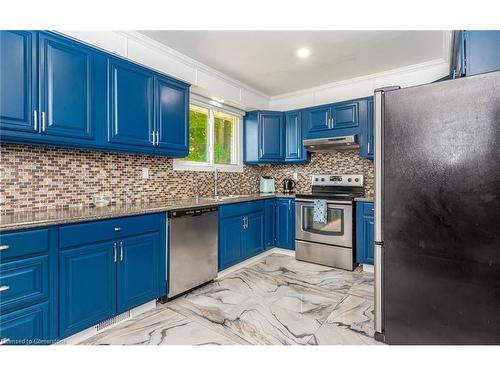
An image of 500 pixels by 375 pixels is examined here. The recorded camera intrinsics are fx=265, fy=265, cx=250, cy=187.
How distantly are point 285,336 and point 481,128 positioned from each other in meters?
1.77

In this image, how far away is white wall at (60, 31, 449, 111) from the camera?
251 cm

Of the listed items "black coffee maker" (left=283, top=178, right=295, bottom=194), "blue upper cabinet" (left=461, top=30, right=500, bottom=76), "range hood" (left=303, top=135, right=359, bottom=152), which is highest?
"blue upper cabinet" (left=461, top=30, right=500, bottom=76)

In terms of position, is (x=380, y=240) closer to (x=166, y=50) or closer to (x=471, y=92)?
(x=471, y=92)

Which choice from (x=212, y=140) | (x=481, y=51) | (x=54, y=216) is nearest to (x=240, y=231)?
(x=212, y=140)

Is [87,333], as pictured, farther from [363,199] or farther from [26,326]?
[363,199]

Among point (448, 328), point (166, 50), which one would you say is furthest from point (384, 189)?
point (166, 50)

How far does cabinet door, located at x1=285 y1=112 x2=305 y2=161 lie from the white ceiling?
2.03 ft

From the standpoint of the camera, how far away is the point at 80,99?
203 cm

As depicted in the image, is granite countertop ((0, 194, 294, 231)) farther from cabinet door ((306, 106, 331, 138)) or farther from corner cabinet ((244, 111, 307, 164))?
cabinet door ((306, 106, 331, 138))

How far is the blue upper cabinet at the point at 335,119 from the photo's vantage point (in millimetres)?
3516

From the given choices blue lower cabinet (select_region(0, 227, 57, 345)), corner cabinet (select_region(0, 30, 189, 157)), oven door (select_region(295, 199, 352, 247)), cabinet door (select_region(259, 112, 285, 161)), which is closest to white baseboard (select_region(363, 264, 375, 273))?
oven door (select_region(295, 199, 352, 247))

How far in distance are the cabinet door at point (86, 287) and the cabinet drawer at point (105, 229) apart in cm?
6

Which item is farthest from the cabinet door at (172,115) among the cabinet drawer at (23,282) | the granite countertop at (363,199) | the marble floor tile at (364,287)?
the marble floor tile at (364,287)

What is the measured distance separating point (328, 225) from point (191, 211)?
6.11 ft
